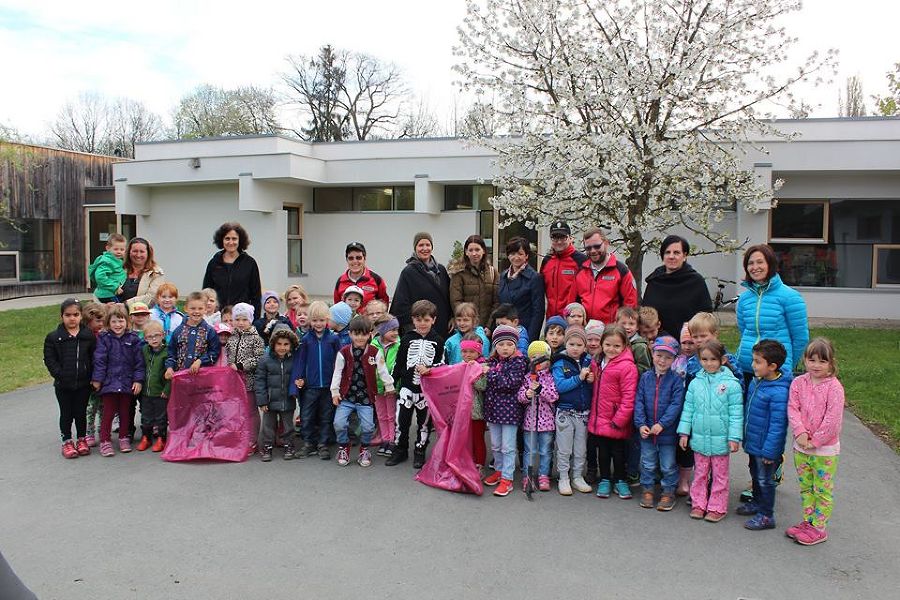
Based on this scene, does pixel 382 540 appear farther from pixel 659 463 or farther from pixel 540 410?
pixel 659 463

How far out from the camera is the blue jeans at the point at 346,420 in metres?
6.09

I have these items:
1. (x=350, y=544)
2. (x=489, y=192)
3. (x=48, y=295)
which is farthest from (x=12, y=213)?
(x=350, y=544)

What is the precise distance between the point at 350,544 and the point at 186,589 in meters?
1.00

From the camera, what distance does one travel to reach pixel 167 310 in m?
6.84

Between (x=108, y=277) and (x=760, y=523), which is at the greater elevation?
(x=108, y=277)

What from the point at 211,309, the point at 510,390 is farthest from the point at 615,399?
the point at 211,309

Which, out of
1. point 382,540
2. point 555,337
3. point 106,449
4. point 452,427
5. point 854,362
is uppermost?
point 555,337

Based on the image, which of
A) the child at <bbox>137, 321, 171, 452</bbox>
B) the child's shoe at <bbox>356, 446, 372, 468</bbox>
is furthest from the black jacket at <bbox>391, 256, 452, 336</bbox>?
the child at <bbox>137, 321, 171, 452</bbox>

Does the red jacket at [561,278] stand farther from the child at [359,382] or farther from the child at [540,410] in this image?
the child at [359,382]

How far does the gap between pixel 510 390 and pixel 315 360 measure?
5.97ft

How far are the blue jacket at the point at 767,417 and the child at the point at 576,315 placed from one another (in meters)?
1.43

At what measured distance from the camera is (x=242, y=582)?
384 cm

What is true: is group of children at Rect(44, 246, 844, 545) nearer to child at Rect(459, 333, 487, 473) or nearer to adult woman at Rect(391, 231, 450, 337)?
child at Rect(459, 333, 487, 473)

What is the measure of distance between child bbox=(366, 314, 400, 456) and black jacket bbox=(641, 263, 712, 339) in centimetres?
222
